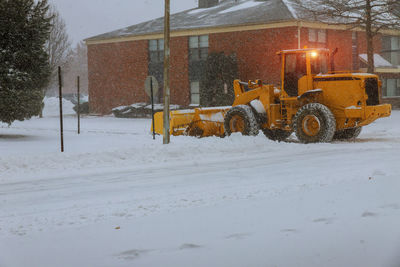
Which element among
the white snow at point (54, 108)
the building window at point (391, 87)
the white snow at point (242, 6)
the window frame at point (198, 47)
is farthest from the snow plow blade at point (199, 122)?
the white snow at point (54, 108)

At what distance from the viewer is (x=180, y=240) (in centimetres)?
652

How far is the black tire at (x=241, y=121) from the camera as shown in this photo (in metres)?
18.3

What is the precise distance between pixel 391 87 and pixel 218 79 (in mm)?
15589

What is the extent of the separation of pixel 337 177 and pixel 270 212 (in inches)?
130

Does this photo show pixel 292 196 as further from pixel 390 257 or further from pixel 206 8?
pixel 206 8

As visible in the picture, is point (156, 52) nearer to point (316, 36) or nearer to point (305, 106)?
point (316, 36)

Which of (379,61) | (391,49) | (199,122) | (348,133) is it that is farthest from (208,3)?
(348,133)

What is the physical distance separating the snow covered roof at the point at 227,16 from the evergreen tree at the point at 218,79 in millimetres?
2473

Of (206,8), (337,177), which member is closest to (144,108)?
(206,8)

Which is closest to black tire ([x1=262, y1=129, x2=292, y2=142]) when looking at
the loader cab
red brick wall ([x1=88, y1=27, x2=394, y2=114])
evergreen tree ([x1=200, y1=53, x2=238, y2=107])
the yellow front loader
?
the yellow front loader

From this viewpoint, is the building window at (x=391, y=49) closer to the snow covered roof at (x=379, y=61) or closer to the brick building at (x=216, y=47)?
the brick building at (x=216, y=47)

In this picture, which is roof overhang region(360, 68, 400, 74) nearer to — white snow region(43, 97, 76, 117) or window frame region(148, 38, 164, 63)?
window frame region(148, 38, 164, 63)

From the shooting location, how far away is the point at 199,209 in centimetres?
815

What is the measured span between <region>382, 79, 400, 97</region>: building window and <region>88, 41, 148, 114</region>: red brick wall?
60.8ft
